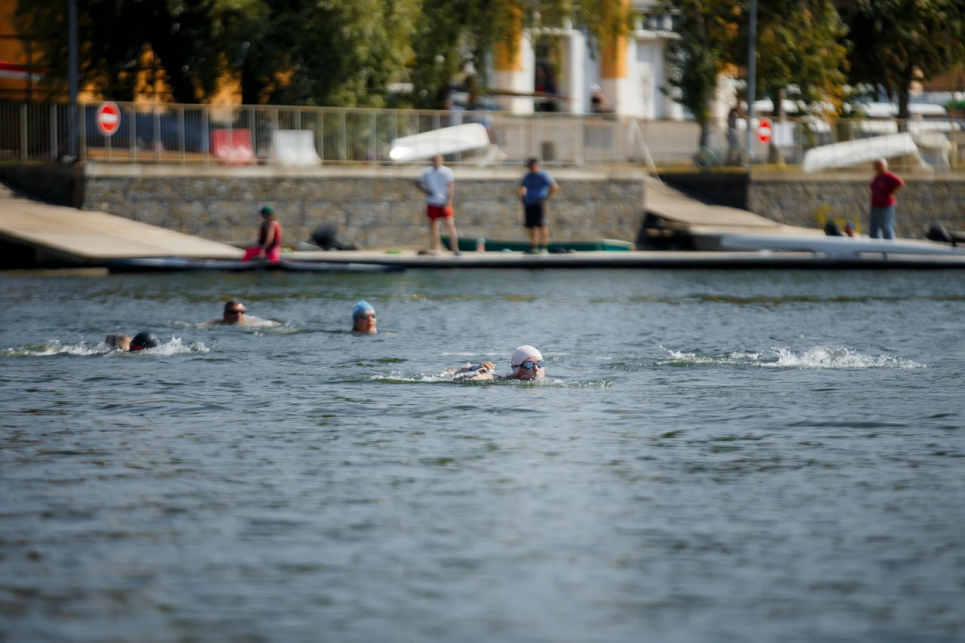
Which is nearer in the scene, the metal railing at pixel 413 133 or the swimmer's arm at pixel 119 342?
the swimmer's arm at pixel 119 342

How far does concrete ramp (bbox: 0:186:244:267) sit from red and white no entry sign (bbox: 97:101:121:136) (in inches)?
67.9

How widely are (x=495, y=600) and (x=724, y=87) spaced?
144 feet

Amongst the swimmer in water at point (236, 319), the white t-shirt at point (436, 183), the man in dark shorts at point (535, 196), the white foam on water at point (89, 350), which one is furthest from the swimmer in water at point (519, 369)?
the man in dark shorts at point (535, 196)

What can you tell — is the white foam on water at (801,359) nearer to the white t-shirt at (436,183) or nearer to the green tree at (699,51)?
the white t-shirt at (436,183)

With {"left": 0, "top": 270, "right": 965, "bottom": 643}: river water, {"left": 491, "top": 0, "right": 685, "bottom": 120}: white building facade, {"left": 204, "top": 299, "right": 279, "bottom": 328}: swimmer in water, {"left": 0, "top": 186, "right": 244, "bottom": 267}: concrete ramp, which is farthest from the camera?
{"left": 491, "top": 0, "right": 685, "bottom": 120}: white building facade

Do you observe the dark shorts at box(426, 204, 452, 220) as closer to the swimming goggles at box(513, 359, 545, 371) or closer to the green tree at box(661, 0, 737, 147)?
the green tree at box(661, 0, 737, 147)

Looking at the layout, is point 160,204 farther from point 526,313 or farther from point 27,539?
point 27,539

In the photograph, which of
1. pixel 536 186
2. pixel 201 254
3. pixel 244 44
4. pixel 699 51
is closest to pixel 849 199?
pixel 699 51

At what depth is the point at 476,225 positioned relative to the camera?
39406 millimetres

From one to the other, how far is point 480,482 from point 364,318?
9.00 m

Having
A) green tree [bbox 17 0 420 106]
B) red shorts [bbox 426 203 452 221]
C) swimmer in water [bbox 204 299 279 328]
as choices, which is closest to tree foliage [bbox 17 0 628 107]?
green tree [bbox 17 0 420 106]

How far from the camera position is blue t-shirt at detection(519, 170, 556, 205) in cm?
3475

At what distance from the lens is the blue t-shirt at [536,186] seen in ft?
114

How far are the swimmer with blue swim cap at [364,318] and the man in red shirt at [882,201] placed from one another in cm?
1513
